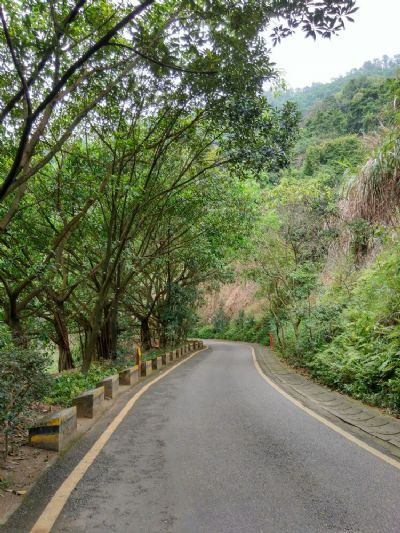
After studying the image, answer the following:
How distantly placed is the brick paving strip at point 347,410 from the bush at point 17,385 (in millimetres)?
4381

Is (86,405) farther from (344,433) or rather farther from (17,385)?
(344,433)

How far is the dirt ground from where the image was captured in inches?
158

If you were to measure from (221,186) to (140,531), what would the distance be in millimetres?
13780

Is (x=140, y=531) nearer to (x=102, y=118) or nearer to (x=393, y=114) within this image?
(x=102, y=118)

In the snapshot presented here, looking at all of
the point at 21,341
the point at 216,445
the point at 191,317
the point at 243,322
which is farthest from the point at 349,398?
the point at 243,322

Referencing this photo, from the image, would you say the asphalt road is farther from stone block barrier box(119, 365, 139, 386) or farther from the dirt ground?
stone block barrier box(119, 365, 139, 386)

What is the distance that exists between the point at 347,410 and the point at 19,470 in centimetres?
583

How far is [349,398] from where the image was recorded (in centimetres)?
937

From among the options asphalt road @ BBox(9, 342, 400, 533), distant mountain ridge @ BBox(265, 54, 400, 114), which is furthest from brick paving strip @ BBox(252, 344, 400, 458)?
distant mountain ridge @ BBox(265, 54, 400, 114)

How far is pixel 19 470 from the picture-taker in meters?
4.76

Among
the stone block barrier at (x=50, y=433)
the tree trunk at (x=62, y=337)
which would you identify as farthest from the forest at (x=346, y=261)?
the tree trunk at (x=62, y=337)

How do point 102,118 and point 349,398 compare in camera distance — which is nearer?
point 349,398

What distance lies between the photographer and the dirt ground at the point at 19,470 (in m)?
4.00

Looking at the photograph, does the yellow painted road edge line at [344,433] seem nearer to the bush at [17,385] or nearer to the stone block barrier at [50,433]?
the stone block barrier at [50,433]
